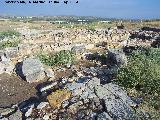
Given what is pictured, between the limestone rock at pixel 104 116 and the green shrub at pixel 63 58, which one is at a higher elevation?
the limestone rock at pixel 104 116

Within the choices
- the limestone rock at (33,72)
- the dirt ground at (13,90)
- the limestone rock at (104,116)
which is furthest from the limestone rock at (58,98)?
the limestone rock at (33,72)

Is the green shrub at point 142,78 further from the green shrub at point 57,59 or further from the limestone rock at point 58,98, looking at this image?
the green shrub at point 57,59

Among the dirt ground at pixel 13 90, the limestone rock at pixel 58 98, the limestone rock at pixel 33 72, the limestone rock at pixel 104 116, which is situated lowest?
the dirt ground at pixel 13 90

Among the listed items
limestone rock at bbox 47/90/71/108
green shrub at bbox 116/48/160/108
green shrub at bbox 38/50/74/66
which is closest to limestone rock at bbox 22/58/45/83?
green shrub at bbox 38/50/74/66

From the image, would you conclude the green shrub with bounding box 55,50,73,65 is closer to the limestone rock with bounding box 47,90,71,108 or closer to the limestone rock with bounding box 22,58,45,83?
the limestone rock with bounding box 22,58,45,83

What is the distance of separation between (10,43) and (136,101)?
1595cm

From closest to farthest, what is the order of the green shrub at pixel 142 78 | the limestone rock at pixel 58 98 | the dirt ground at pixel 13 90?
the limestone rock at pixel 58 98, the green shrub at pixel 142 78, the dirt ground at pixel 13 90

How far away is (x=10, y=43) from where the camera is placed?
85.1ft

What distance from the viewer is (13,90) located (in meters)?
15.2

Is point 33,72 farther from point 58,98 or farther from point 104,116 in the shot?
point 104,116

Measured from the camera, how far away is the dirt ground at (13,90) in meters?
14.0

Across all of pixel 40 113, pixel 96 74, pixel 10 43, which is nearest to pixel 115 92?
pixel 40 113

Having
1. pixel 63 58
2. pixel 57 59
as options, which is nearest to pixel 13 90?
pixel 57 59

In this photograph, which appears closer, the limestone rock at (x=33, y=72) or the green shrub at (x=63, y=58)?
the limestone rock at (x=33, y=72)
